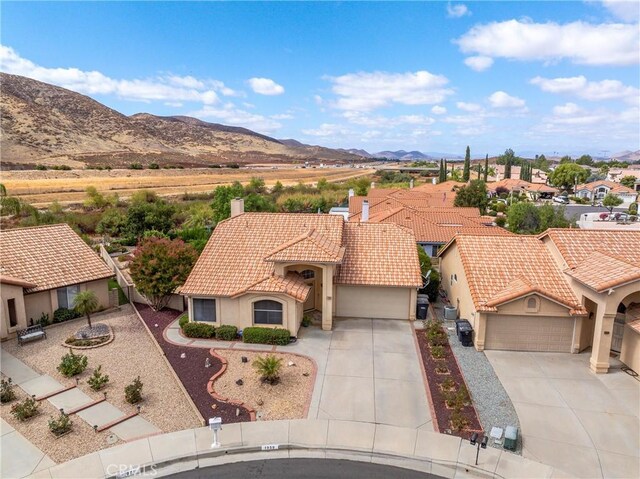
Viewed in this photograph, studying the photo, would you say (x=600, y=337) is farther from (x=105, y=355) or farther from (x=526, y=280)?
(x=105, y=355)

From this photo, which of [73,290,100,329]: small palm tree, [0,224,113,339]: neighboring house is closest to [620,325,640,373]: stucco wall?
[73,290,100,329]: small palm tree

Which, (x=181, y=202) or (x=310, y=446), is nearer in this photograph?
(x=310, y=446)

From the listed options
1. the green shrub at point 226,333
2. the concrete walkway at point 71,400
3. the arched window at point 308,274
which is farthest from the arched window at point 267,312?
the concrete walkway at point 71,400

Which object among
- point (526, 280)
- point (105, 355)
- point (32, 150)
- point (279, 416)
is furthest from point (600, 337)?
point (32, 150)

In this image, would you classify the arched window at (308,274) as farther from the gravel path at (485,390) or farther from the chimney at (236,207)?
the gravel path at (485,390)

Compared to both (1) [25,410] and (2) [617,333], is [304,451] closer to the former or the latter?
(1) [25,410]

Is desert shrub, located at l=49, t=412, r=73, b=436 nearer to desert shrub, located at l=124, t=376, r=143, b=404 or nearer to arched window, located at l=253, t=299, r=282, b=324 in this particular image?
desert shrub, located at l=124, t=376, r=143, b=404
